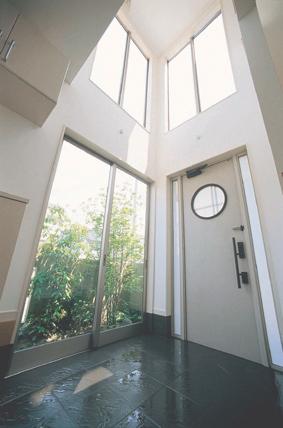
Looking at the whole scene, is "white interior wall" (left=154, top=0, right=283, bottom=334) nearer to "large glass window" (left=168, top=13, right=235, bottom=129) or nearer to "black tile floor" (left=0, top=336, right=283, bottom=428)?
"large glass window" (left=168, top=13, right=235, bottom=129)

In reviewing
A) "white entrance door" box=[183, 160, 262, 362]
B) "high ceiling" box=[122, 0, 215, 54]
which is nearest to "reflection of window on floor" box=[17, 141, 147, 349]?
"white entrance door" box=[183, 160, 262, 362]

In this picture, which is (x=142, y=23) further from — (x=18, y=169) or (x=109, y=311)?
(x=109, y=311)

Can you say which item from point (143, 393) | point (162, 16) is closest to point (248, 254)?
point (143, 393)

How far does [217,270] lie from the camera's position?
219 cm

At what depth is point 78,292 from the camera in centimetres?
196

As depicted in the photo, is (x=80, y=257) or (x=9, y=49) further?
(x=80, y=257)

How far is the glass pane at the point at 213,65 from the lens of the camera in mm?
2859

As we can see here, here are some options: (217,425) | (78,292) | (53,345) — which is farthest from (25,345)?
(217,425)

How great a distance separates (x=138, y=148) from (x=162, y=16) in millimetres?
3069

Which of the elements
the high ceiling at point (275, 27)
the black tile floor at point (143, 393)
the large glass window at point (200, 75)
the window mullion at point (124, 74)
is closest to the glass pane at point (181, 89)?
the large glass window at point (200, 75)

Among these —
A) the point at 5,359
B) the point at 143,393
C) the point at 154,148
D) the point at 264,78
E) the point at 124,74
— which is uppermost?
the point at 124,74

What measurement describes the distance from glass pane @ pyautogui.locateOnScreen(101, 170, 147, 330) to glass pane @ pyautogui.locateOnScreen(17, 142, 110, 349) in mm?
208

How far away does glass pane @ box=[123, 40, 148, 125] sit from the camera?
321cm

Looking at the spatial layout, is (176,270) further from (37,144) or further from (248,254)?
(37,144)
